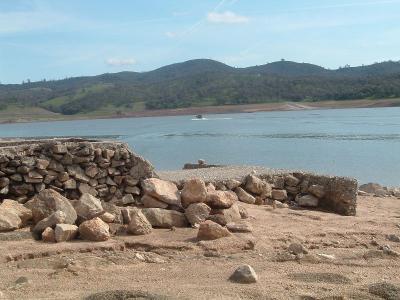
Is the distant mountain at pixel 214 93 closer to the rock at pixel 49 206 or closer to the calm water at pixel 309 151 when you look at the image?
the calm water at pixel 309 151

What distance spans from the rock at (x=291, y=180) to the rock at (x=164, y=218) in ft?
11.7

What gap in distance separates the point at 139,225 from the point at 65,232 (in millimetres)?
1124

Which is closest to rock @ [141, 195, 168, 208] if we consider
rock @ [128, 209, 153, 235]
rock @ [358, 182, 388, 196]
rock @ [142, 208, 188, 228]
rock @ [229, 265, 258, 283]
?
rock @ [142, 208, 188, 228]

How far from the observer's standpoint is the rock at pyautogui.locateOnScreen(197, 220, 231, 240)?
8047mm

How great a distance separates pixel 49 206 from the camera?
8.34 m

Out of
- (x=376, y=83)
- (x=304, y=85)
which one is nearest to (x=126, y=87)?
(x=304, y=85)

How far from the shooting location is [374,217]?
11.0m

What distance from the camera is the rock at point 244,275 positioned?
A: 625 centimetres

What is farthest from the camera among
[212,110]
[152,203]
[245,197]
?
[212,110]

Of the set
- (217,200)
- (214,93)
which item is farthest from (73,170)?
(214,93)

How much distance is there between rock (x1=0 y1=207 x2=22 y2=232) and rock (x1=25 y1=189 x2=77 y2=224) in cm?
27

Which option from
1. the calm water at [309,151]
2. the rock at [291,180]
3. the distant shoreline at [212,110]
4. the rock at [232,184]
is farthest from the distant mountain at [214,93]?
the rock at [232,184]

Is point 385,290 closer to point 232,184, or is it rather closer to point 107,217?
point 107,217

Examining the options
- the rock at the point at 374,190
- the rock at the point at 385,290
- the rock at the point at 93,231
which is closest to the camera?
the rock at the point at 385,290
